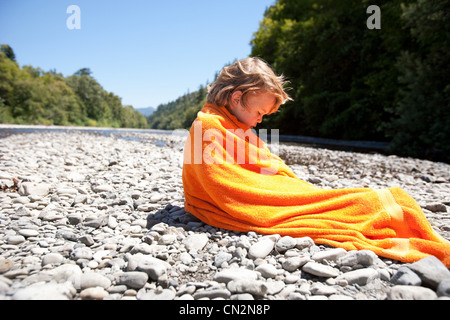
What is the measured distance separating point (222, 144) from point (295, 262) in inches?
40.6

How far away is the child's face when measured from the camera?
7.50ft

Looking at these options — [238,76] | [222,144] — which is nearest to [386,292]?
[222,144]

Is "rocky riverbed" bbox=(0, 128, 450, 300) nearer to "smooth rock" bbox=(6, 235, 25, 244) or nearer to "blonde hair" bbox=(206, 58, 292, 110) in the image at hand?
"smooth rock" bbox=(6, 235, 25, 244)

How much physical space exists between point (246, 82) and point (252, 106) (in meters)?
0.21

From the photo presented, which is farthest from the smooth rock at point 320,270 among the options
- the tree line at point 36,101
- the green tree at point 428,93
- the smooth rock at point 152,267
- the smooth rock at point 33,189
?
the tree line at point 36,101

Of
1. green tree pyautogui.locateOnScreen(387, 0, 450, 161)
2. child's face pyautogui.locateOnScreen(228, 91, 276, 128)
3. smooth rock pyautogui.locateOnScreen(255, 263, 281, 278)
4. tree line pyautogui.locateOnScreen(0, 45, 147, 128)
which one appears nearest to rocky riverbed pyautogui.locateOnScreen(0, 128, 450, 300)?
smooth rock pyautogui.locateOnScreen(255, 263, 281, 278)

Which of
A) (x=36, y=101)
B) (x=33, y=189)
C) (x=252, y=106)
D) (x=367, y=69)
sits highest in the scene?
(x=36, y=101)

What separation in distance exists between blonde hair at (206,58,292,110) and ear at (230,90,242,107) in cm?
2

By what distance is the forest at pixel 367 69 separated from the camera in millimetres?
10844

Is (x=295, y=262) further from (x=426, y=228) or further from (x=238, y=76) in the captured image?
(x=238, y=76)

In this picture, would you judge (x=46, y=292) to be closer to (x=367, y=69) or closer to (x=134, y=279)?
(x=134, y=279)

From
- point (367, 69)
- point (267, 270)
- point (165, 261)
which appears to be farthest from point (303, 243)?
point (367, 69)

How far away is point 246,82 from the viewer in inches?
88.0

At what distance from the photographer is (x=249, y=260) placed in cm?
183
